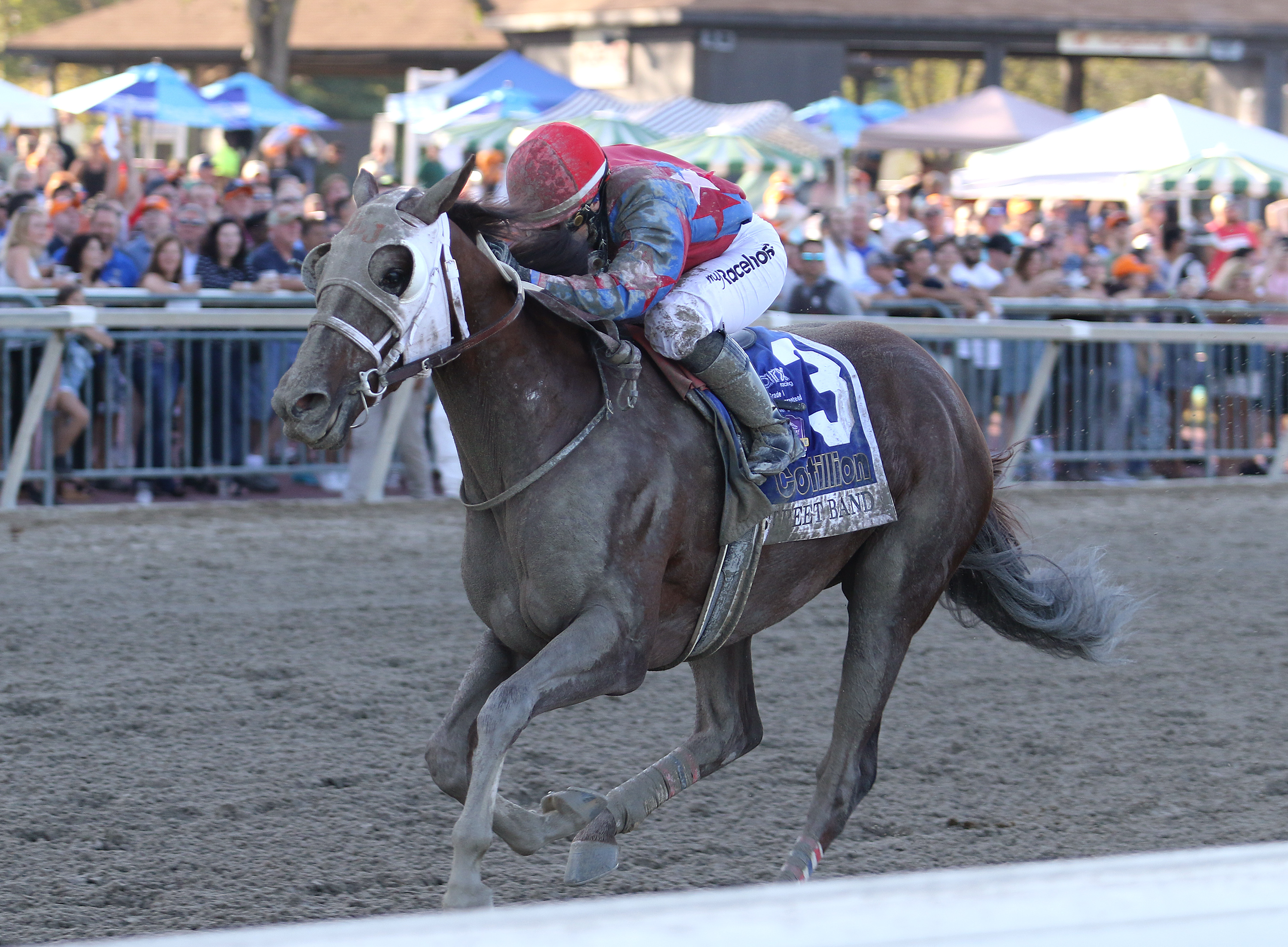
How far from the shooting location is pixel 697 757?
4164mm

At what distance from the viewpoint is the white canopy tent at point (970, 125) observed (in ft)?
67.8

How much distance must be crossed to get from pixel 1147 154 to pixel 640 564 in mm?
13394

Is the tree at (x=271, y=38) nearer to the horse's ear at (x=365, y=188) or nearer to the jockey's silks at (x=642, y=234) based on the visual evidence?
the jockey's silks at (x=642, y=234)

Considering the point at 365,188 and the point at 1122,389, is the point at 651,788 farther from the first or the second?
the point at 1122,389

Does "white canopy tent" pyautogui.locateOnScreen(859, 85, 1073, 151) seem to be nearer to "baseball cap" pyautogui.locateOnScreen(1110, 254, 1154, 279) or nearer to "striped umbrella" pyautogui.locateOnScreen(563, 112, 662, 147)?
"striped umbrella" pyautogui.locateOnScreen(563, 112, 662, 147)

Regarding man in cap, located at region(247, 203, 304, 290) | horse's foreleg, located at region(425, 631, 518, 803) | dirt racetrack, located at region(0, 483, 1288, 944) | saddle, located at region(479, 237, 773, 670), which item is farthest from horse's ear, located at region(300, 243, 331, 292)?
man in cap, located at region(247, 203, 304, 290)

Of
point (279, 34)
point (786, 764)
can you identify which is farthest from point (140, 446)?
point (279, 34)

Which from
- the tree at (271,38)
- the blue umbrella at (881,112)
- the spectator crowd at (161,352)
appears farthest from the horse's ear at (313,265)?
the tree at (271,38)

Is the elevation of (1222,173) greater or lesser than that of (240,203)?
greater

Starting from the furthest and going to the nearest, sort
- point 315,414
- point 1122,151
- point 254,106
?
point 254,106
point 1122,151
point 315,414

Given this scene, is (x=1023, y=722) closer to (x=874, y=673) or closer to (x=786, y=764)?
(x=786, y=764)

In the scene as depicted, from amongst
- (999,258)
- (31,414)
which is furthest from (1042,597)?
(999,258)

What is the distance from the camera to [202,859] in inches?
155

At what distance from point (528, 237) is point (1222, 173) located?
1331cm
